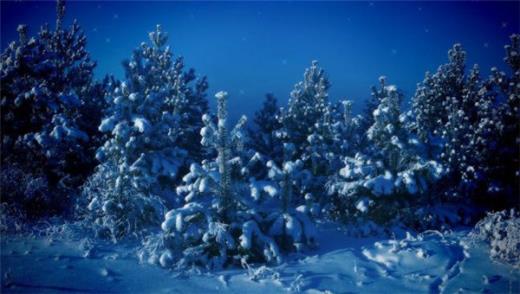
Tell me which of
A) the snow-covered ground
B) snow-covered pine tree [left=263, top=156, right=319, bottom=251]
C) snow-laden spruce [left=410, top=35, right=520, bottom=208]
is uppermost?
snow-laden spruce [left=410, top=35, right=520, bottom=208]

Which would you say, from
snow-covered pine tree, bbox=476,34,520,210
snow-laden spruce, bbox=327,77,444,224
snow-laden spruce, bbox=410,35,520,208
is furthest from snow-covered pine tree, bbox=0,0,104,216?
snow-covered pine tree, bbox=476,34,520,210

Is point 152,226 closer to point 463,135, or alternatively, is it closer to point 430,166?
point 430,166

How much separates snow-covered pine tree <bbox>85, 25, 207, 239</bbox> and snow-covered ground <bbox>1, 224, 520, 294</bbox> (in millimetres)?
1073

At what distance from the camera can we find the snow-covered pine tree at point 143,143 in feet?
27.7

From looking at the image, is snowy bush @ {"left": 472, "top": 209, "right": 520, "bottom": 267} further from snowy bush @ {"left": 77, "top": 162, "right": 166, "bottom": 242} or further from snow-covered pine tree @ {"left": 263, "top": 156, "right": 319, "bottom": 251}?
snowy bush @ {"left": 77, "top": 162, "right": 166, "bottom": 242}

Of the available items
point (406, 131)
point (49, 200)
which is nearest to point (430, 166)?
→ point (406, 131)

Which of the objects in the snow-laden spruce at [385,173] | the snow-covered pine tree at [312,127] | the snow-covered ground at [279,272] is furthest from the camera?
the snow-covered pine tree at [312,127]

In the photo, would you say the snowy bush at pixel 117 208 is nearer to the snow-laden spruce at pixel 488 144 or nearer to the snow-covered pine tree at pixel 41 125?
the snow-covered pine tree at pixel 41 125

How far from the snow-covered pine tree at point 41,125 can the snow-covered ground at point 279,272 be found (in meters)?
2.95

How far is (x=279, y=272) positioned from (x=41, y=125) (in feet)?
28.8

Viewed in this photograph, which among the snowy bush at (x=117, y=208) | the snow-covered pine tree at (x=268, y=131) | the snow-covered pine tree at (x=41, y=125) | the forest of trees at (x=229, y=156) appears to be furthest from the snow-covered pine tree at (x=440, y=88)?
the snow-covered pine tree at (x=41, y=125)

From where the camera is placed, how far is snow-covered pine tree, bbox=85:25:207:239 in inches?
332

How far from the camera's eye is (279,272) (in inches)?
263

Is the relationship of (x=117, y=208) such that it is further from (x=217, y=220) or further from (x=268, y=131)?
(x=268, y=131)
